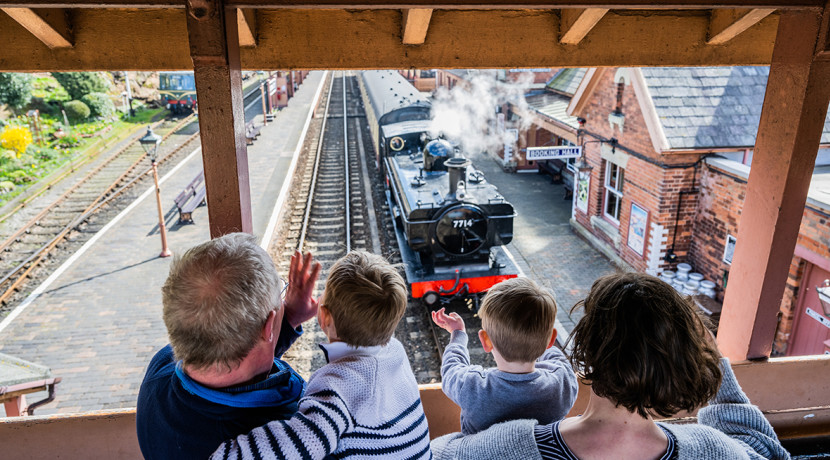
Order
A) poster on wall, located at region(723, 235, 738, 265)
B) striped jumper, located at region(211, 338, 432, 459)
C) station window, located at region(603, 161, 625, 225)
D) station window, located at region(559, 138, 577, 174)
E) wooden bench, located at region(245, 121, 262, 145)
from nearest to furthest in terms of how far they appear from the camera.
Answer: striped jumper, located at region(211, 338, 432, 459) < poster on wall, located at region(723, 235, 738, 265) < station window, located at region(603, 161, 625, 225) < station window, located at region(559, 138, 577, 174) < wooden bench, located at region(245, 121, 262, 145)

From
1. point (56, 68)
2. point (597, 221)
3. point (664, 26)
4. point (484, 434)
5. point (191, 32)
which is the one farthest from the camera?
point (597, 221)

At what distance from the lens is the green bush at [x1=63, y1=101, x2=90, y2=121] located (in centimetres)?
2148

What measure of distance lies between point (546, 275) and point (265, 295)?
921cm

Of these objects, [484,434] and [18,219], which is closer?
[484,434]

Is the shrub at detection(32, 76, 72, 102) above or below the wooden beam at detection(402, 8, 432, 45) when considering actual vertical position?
below

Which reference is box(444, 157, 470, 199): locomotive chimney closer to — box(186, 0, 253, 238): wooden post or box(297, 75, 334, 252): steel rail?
box(297, 75, 334, 252): steel rail

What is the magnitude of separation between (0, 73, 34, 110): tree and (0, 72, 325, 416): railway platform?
10168 millimetres

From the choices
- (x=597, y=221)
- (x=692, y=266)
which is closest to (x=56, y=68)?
(x=692, y=266)

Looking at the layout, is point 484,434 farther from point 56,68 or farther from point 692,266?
point 692,266

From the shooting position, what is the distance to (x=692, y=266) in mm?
9188

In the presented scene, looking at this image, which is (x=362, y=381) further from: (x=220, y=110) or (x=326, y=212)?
(x=326, y=212)

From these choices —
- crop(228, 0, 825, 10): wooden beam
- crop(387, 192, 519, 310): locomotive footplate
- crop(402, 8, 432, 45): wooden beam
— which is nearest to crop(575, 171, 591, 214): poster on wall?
crop(387, 192, 519, 310): locomotive footplate

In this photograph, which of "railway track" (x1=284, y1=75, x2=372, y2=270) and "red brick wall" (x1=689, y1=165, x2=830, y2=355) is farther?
"railway track" (x1=284, y1=75, x2=372, y2=270)

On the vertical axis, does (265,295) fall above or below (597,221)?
above
